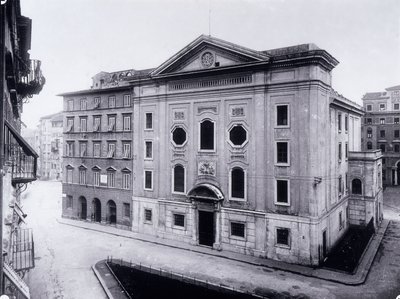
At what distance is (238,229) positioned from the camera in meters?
26.2

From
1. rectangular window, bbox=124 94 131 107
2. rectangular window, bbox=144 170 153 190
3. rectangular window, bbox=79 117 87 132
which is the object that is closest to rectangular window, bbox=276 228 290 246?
rectangular window, bbox=144 170 153 190

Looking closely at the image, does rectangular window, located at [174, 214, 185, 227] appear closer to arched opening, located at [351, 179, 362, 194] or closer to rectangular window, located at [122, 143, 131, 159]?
rectangular window, located at [122, 143, 131, 159]

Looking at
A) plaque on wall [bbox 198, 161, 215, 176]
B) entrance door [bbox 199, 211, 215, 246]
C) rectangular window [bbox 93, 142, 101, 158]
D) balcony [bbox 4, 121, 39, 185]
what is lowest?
entrance door [bbox 199, 211, 215, 246]

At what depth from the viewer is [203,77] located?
2775cm

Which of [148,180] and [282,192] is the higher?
[148,180]

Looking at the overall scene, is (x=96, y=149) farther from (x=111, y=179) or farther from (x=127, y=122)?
(x=127, y=122)

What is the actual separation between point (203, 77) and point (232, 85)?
9.78ft

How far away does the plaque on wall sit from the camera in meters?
27.4

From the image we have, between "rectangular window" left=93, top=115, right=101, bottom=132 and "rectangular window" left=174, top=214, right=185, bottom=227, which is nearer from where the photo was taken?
"rectangular window" left=174, top=214, right=185, bottom=227

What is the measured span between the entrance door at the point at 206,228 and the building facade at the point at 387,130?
47.6 m

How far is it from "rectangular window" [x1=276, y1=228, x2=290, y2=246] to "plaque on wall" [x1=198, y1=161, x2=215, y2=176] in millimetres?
7225

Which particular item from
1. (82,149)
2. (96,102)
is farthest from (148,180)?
(96,102)

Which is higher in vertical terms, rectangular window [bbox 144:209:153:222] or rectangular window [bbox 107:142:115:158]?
rectangular window [bbox 107:142:115:158]

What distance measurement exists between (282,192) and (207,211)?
686 cm
